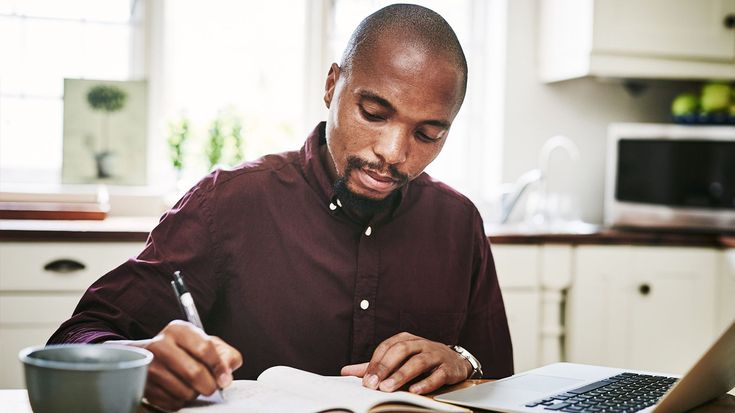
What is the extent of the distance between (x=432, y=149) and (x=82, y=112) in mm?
2115

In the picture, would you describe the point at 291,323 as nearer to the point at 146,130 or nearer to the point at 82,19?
the point at 146,130

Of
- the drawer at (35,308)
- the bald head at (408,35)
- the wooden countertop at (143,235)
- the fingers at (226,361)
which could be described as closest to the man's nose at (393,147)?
the bald head at (408,35)

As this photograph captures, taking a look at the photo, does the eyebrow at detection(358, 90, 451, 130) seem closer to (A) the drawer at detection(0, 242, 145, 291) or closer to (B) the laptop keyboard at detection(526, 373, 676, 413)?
(B) the laptop keyboard at detection(526, 373, 676, 413)

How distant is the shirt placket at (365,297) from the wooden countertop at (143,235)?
4.01 ft

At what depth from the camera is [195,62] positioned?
3221mm

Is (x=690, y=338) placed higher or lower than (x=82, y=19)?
lower

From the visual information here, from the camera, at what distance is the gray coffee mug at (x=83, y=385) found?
2.24 feet

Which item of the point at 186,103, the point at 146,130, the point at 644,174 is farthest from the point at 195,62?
the point at 644,174

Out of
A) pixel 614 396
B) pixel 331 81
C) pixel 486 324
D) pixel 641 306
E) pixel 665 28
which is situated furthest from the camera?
pixel 665 28

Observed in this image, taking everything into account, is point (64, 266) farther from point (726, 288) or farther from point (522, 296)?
point (726, 288)

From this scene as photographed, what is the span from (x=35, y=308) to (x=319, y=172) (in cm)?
137

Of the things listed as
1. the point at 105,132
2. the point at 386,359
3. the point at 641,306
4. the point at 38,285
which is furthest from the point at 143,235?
the point at 641,306

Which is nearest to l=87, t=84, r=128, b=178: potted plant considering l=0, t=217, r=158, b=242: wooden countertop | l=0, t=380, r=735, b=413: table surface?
l=0, t=217, r=158, b=242: wooden countertop

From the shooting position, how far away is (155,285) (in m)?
1.19
